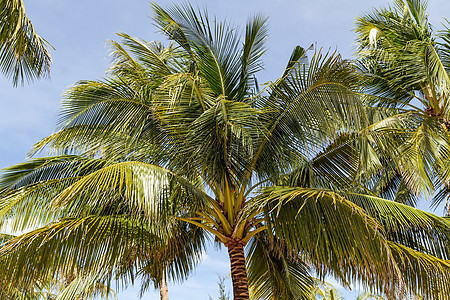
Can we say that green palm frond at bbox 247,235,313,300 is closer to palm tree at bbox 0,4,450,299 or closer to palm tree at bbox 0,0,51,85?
palm tree at bbox 0,4,450,299

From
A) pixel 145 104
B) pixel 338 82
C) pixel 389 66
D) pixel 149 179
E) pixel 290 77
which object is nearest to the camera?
pixel 149 179

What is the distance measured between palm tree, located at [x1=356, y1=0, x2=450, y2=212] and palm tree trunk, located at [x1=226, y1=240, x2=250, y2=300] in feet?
10.9

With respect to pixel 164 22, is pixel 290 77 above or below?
below

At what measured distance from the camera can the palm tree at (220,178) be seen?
598 centimetres

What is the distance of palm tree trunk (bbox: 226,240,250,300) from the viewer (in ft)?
23.4

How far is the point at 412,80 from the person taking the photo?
10641 mm

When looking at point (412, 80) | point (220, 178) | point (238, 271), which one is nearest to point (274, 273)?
point (238, 271)

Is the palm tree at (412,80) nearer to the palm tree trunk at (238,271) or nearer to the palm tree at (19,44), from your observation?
the palm tree trunk at (238,271)

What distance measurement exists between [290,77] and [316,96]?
1.94ft

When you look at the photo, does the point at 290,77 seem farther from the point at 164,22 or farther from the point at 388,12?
the point at 388,12

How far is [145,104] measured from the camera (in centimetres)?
772

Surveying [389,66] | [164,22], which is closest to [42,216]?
[164,22]

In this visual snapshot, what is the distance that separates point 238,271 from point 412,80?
Answer: 20.3 ft

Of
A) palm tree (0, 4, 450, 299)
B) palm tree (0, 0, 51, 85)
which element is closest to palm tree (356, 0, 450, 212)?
palm tree (0, 4, 450, 299)
